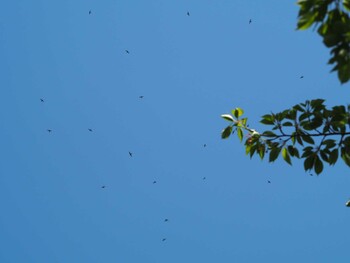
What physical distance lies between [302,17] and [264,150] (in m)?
2.11

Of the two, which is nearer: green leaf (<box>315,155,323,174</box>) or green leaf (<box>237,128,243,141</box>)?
green leaf (<box>315,155,323,174</box>)

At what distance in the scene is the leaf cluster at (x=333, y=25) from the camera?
7.99ft

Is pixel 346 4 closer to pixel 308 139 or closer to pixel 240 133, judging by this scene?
pixel 308 139

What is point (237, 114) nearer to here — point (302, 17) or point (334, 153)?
point (334, 153)

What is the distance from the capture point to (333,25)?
2.56 meters

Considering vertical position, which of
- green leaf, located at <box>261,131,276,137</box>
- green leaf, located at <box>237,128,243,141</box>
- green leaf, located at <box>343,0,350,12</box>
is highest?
green leaf, located at <box>237,128,243,141</box>

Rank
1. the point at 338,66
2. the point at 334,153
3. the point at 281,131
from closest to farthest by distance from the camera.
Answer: the point at 338,66 < the point at 334,153 < the point at 281,131

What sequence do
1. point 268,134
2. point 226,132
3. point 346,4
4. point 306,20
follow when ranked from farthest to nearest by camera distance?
1. point 226,132
2. point 268,134
3. point 346,4
4. point 306,20

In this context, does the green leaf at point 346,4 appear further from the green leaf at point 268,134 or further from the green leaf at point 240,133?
the green leaf at point 240,133

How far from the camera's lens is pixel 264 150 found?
4477mm

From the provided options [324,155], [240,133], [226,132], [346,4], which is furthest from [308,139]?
[346,4]

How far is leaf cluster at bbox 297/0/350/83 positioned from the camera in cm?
244

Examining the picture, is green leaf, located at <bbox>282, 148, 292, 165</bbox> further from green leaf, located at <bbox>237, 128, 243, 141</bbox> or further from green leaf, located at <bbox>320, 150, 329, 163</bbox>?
→ green leaf, located at <bbox>237, 128, 243, 141</bbox>

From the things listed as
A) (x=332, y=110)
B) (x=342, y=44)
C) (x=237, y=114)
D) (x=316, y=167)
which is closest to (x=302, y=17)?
(x=342, y=44)
